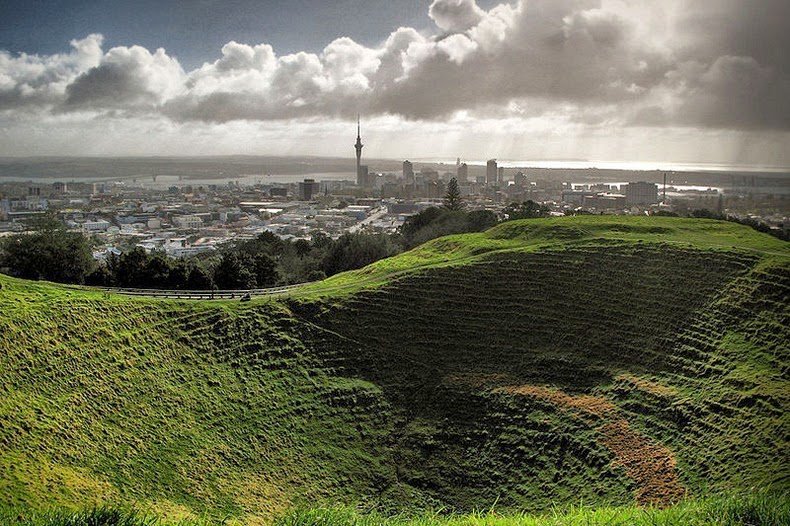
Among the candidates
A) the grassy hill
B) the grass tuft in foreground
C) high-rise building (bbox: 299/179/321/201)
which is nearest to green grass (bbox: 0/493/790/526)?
the grass tuft in foreground

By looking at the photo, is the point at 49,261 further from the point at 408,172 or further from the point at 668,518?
the point at 408,172

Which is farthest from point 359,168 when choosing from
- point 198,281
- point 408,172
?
point 198,281

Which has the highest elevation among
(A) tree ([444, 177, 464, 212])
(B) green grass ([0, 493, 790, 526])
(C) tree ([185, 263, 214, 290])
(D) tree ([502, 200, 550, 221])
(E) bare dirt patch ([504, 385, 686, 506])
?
(A) tree ([444, 177, 464, 212])

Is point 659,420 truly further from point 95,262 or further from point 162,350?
point 95,262

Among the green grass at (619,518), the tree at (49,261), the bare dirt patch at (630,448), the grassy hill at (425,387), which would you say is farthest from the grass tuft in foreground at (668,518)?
the tree at (49,261)

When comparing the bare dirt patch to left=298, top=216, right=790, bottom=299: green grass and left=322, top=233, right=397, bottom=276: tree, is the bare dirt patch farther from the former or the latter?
left=322, top=233, right=397, bottom=276: tree

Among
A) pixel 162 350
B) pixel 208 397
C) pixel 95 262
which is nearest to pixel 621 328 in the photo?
pixel 208 397
